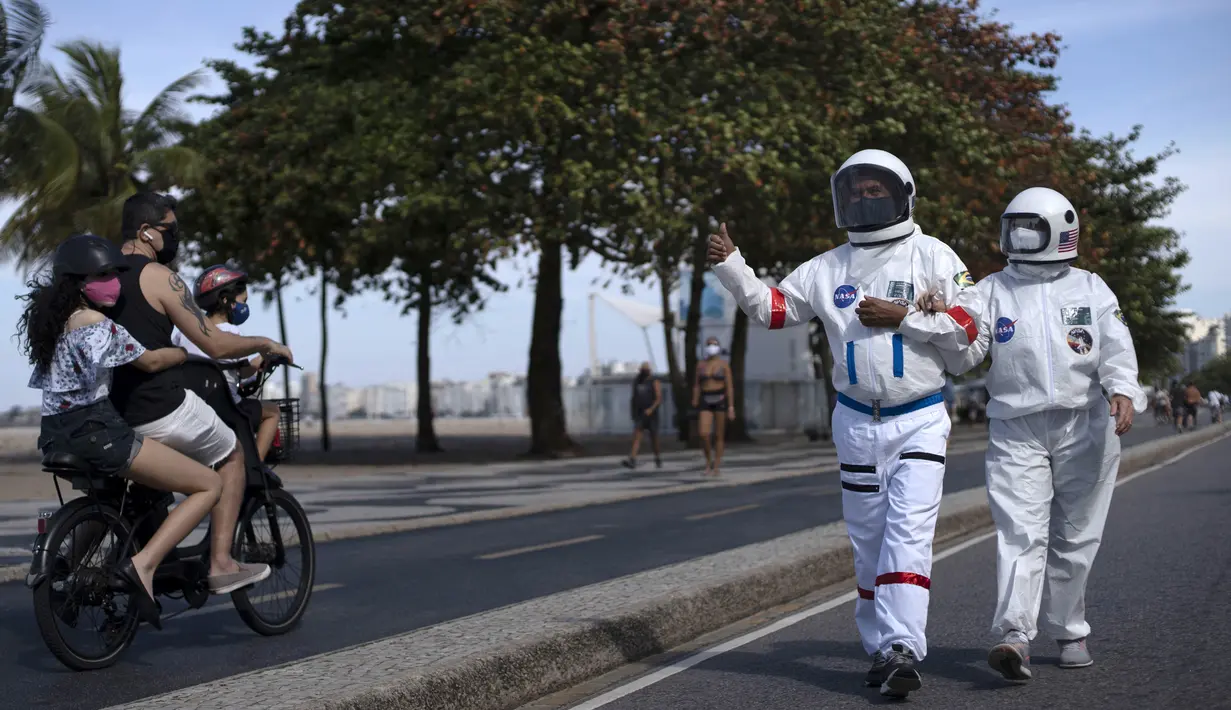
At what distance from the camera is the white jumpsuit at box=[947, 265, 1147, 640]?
228 inches

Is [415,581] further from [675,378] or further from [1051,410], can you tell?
[675,378]

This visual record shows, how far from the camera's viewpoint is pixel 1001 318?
5.96 meters

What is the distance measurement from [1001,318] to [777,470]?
16.9 metres

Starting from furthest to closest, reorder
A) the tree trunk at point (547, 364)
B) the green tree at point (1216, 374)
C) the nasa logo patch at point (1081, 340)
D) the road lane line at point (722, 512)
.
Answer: the green tree at point (1216, 374) < the tree trunk at point (547, 364) < the road lane line at point (722, 512) < the nasa logo patch at point (1081, 340)

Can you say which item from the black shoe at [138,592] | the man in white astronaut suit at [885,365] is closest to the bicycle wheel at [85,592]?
the black shoe at [138,592]

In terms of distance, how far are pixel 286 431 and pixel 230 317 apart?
621 mm

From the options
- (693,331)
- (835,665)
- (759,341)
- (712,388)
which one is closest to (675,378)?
(693,331)

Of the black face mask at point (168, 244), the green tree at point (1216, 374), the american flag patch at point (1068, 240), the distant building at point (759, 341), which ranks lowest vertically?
the american flag patch at point (1068, 240)

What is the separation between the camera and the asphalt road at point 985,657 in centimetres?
543

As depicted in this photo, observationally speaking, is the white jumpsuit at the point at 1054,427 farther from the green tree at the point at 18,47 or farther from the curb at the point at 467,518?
the green tree at the point at 18,47

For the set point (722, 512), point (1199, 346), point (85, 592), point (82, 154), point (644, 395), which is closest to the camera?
point (85, 592)

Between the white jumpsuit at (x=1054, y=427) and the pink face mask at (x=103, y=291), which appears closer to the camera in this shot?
the white jumpsuit at (x=1054, y=427)

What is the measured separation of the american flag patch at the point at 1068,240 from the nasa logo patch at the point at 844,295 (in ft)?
3.05

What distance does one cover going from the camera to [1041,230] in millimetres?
5938
